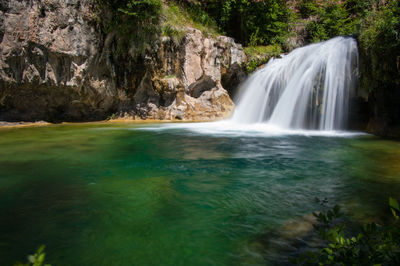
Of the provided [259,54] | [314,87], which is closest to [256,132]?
[314,87]

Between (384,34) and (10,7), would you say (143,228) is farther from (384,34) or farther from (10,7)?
(10,7)

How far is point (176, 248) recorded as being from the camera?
2.08 m

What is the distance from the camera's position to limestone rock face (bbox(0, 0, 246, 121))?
35.3 feet

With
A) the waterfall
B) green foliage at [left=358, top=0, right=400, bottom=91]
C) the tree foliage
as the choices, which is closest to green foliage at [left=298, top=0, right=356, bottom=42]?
the tree foliage

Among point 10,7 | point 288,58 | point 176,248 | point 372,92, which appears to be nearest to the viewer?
point 176,248

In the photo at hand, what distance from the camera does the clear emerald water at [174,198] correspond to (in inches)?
81.4

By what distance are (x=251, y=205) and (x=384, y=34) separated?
275 inches

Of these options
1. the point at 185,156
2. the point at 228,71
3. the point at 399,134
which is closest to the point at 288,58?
the point at 228,71

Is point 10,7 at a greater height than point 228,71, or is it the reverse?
point 10,7

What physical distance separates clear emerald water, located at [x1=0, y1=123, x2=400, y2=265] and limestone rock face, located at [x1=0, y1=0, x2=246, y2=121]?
6929 mm

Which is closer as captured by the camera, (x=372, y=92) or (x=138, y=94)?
(x=372, y=92)

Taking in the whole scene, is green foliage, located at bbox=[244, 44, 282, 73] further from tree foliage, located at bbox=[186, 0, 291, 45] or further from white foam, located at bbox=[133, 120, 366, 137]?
white foam, located at bbox=[133, 120, 366, 137]

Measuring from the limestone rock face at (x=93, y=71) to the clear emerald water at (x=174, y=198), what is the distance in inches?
273

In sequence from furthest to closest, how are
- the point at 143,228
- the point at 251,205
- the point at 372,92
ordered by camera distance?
the point at 372,92 → the point at 251,205 → the point at 143,228
